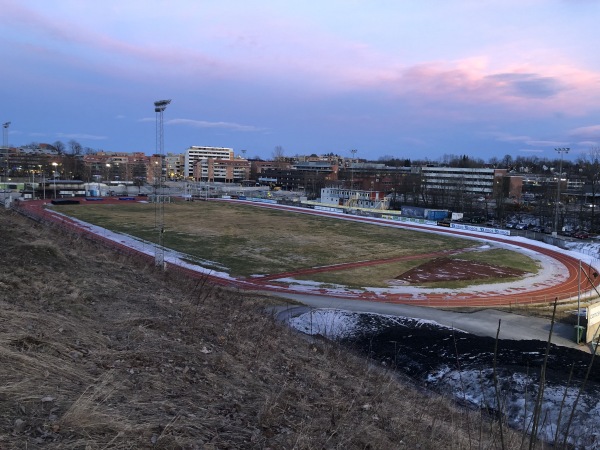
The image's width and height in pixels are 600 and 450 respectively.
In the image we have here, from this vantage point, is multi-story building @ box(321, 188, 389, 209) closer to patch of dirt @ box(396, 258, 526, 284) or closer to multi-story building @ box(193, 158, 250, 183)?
patch of dirt @ box(396, 258, 526, 284)

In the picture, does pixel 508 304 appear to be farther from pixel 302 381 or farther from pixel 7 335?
pixel 7 335

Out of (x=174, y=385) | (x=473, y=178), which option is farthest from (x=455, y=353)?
(x=473, y=178)

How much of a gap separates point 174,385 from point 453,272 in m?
34.3

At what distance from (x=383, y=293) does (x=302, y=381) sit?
21.4 meters

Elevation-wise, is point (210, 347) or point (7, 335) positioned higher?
point (7, 335)

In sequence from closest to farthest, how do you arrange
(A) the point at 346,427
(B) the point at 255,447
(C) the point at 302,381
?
(B) the point at 255,447
(A) the point at 346,427
(C) the point at 302,381

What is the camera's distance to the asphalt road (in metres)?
22.5

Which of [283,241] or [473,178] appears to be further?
[473,178]

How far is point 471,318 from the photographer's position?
25000mm

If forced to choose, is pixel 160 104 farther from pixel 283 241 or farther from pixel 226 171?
pixel 226 171

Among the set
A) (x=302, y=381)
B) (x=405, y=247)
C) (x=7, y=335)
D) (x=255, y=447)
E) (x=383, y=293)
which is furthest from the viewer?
(x=405, y=247)

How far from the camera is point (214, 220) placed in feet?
216

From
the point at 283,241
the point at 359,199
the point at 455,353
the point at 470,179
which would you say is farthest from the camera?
the point at 470,179

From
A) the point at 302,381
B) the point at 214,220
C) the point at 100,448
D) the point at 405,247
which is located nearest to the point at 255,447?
the point at 100,448
